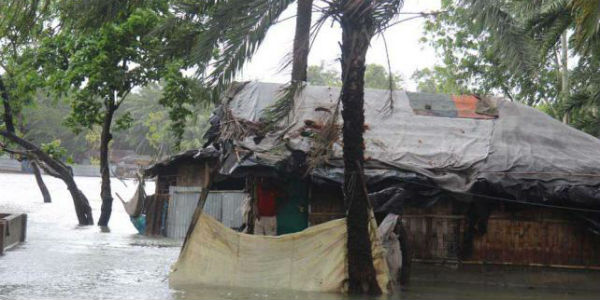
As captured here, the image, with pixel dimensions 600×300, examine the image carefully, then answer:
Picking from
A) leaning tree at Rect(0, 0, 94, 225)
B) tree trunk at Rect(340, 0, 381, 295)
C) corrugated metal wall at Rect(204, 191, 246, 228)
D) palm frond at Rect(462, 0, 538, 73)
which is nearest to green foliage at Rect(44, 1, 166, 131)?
leaning tree at Rect(0, 0, 94, 225)

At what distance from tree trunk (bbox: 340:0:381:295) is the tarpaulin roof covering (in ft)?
5.05

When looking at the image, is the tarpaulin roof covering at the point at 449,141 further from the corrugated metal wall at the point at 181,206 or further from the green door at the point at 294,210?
the corrugated metal wall at the point at 181,206

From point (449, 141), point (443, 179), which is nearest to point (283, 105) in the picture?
point (443, 179)

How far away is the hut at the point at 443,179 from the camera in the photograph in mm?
13023

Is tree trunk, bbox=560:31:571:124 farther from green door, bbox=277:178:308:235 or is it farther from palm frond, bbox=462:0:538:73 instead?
palm frond, bbox=462:0:538:73

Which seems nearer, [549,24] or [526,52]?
[526,52]

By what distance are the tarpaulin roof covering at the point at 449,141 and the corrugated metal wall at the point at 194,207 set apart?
5.68m

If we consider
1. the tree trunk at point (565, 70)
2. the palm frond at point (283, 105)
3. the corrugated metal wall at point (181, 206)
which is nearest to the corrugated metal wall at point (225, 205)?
the corrugated metal wall at point (181, 206)

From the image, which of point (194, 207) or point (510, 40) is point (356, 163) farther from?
point (194, 207)

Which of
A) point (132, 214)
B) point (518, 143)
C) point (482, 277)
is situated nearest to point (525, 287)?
point (482, 277)

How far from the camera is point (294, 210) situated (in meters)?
14.3

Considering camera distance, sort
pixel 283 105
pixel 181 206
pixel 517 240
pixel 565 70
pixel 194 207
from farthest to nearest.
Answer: pixel 565 70 → pixel 181 206 → pixel 194 207 → pixel 517 240 → pixel 283 105

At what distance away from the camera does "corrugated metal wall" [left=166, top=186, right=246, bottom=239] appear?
69.7 ft

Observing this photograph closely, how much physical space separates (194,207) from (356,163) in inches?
475
